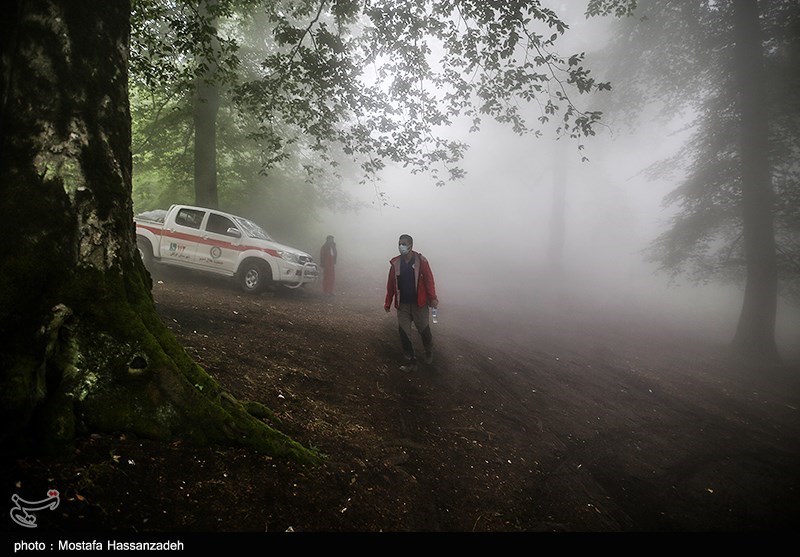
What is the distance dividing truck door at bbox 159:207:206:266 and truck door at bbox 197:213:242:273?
0.70ft

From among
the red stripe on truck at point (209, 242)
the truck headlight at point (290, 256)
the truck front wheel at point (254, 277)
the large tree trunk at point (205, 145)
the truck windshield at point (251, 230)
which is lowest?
the truck front wheel at point (254, 277)

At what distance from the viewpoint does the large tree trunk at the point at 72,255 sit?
2.30m

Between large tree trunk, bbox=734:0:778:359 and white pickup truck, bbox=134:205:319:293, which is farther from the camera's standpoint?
large tree trunk, bbox=734:0:778:359

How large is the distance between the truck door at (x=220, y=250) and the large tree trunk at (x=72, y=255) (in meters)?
7.58

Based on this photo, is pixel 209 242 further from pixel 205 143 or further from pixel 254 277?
pixel 205 143

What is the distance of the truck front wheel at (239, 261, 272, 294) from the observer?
10.1 m

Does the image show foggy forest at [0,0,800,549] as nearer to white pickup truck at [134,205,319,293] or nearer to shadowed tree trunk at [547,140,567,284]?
white pickup truck at [134,205,319,293]

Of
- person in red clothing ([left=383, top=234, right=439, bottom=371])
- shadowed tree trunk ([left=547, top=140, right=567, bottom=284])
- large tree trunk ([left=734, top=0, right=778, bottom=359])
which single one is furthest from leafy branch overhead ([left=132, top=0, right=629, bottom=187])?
shadowed tree trunk ([left=547, top=140, right=567, bottom=284])

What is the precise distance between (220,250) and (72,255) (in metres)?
8.06

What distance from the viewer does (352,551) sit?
2.45 metres

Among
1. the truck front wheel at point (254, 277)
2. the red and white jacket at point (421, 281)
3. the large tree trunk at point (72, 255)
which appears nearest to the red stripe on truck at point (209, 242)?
the truck front wheel at point (254, 277)

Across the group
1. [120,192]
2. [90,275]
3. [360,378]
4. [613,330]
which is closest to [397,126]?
[360,378]

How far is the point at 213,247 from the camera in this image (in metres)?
10.1

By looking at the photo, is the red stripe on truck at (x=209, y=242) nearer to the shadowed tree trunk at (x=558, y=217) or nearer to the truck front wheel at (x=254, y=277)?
the truck front wheel at (x=254, y=277)
